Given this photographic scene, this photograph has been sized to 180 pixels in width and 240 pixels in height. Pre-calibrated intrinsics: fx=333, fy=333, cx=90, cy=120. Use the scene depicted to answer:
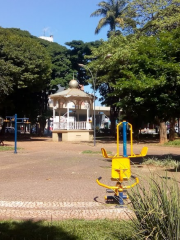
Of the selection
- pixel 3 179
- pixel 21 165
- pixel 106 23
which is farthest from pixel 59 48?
pixel 3 179

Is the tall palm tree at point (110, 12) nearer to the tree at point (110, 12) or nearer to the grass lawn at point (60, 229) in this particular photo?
the tree at point (110, 12)

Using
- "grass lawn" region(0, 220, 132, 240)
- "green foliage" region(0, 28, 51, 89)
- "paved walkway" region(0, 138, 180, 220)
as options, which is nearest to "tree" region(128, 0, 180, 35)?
"green foliage" region(0, 28, 51, 89)

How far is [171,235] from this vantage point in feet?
10.4

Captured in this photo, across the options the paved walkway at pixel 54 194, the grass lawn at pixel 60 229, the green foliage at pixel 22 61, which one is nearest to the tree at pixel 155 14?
the green foliage at pixel 22 61

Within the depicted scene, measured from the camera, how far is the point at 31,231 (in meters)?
4.95

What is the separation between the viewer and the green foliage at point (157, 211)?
3.20 metres

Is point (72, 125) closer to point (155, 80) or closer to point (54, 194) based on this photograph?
point (155, 80)

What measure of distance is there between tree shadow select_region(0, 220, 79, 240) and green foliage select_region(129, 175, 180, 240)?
4.61 feet

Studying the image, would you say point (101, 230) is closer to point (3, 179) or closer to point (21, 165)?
point (3, 179)

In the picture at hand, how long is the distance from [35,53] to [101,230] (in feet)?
95.5

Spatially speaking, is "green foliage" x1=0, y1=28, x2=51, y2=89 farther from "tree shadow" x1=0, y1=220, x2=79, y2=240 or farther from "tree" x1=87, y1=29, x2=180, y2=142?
"tree shadow" x1=0, y1=220, x2=79, y2=240

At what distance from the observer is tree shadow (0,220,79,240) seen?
182 inches

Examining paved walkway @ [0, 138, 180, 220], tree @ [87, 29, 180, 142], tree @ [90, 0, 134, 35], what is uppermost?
tree @ [90, 0, 134, 35]

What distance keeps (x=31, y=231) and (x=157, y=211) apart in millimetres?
2360
